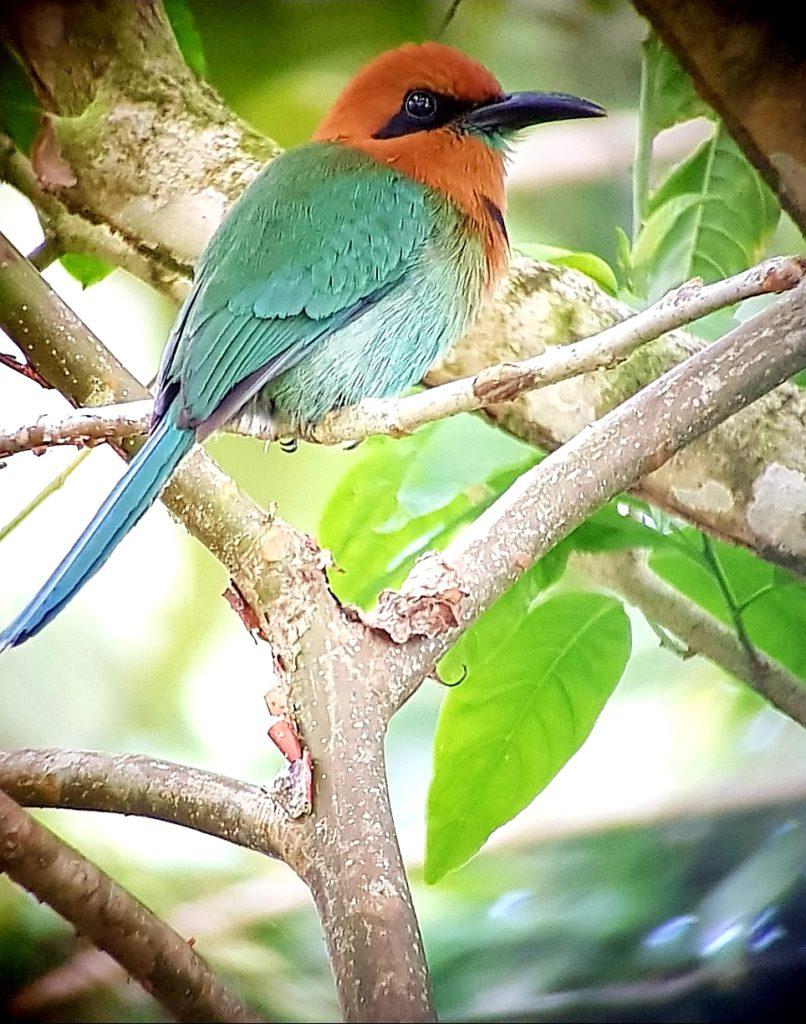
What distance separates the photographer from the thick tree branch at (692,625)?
1.21 m

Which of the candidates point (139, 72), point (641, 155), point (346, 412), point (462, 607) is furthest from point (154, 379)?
point (641, 155)

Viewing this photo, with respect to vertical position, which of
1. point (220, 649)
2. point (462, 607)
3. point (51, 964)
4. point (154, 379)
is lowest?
point (51, 964)

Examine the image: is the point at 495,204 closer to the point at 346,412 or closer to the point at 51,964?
the point at 346,412

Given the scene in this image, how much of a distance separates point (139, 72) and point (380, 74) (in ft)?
0.90

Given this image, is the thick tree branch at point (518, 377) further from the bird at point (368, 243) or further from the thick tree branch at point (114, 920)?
the thick tree branch at point (114, 920)

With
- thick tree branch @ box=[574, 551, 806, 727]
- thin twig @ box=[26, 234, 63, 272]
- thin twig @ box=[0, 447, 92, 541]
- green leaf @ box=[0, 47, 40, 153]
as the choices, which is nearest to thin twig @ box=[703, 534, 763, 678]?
thick tree branch @ box=[574, 551, 806, 727]

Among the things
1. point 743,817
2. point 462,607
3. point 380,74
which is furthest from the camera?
point 380,74

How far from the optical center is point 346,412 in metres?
1.22

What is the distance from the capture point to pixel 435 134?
1.32m

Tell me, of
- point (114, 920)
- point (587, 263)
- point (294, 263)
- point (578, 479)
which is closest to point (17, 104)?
point (294, 263)

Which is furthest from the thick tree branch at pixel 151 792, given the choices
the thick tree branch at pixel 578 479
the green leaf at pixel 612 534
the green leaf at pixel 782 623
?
the green leaf at pixel 782 623

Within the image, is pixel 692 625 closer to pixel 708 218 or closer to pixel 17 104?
pixel 708 218

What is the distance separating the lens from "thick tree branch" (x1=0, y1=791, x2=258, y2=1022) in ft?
3.41

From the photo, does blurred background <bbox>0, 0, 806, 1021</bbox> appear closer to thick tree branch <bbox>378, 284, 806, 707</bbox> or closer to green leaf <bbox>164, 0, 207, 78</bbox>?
green leaf <bbox>164, 0, 207, 78</bbox>
